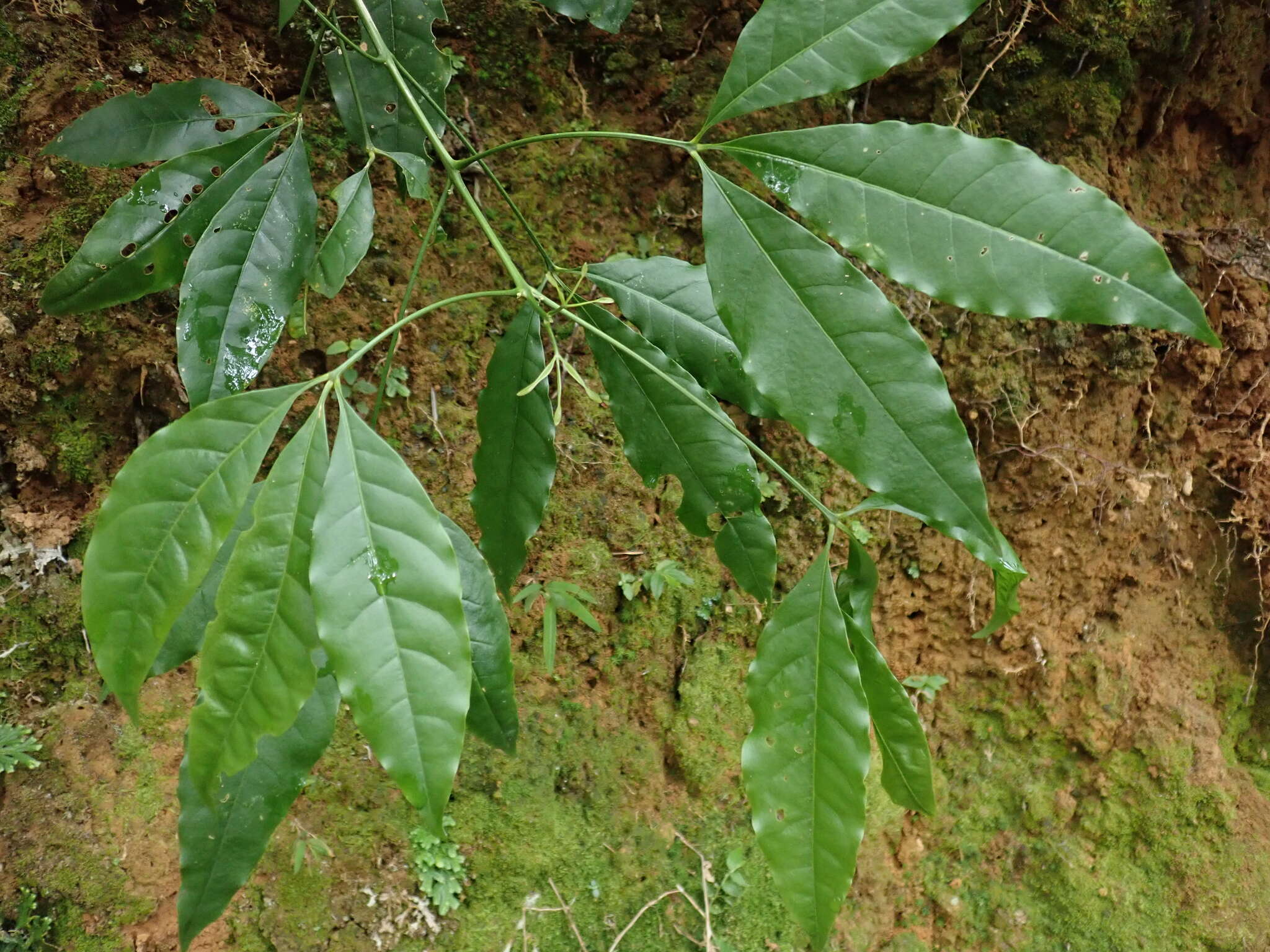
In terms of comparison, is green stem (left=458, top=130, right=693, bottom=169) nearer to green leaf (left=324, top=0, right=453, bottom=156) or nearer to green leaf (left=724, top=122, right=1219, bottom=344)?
green leaf (left=724, top=122, right=1219, bottom=344)

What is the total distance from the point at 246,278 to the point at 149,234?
124mm

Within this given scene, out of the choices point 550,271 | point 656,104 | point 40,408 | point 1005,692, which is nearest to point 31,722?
point 40,408

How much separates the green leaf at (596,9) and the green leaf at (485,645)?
2.51 ft

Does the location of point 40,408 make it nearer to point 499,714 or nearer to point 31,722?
point 31,722

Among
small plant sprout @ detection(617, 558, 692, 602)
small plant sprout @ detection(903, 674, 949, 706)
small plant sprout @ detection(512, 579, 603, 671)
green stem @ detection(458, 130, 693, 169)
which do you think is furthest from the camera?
small plant sprout @ detection(903, 674, 949, 706)

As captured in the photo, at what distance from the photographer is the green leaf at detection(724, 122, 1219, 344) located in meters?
0.60

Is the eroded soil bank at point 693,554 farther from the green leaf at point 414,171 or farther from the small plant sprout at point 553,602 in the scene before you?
the green leaf at point 414,171

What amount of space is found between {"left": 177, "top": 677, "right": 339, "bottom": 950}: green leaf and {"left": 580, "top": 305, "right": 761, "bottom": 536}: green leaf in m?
0.48

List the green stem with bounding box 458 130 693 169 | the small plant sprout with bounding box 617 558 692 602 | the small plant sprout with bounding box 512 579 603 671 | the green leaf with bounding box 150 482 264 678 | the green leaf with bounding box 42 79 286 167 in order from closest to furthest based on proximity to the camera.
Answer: the green stem with bounding box 458 130 693 169, the green leaf with bounding box 150 482 264 678, the green leaf with bounding box 42 79 286 167, the small plant sprout with bounding box 512 579 603 671, the small plant sprout with bounding box 617 558 692 602

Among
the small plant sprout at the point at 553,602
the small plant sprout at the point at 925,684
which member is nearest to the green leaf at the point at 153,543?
the small plant sprout at the point at 553,602

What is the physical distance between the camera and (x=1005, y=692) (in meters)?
2.17

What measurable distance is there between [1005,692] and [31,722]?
2.25m

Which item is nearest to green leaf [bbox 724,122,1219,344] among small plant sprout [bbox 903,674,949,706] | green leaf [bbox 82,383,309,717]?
green leaf [bbox 82,383,309,717]

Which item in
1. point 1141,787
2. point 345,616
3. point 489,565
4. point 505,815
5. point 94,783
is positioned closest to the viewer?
point 345,616
